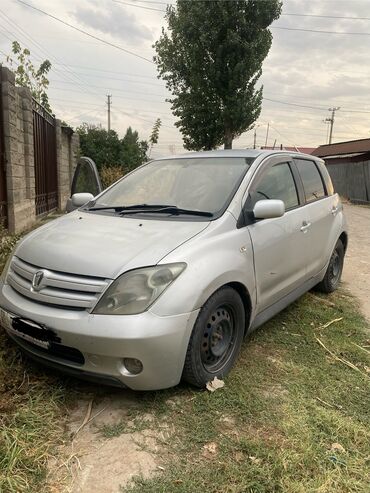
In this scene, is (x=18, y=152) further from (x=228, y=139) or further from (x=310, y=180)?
(x=228, y=139)

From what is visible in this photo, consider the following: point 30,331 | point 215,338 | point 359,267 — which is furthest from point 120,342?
point 359,267

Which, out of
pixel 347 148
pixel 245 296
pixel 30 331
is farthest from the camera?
pixel 347 148

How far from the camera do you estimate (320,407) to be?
279 centimetres

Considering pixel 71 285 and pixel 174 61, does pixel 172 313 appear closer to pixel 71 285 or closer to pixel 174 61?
pixel 71 285

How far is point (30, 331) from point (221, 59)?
2013 cm

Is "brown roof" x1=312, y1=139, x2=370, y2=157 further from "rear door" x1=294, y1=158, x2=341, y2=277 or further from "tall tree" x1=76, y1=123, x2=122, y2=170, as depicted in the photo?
"rear door" x1=294, y1=158, x2=341, y2=277

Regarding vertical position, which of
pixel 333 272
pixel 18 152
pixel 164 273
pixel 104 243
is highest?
pixel 18 152

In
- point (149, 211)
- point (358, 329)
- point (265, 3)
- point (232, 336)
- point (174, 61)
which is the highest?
point (265, 3)

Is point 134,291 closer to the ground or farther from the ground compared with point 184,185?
closer to the ground

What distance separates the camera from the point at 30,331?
269 centimetres

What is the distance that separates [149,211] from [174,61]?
22.1m

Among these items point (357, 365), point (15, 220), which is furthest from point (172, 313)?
point (15, 220)

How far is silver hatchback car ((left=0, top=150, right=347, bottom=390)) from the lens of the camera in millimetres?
2508

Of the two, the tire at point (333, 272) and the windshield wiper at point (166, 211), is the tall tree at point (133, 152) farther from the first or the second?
the windshield wiper at point (166, 211)
